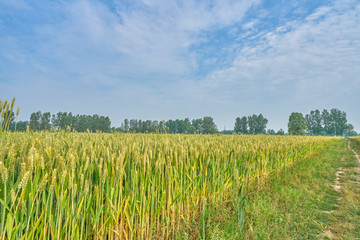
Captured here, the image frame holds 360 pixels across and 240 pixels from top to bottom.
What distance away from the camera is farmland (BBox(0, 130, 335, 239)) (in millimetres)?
1473

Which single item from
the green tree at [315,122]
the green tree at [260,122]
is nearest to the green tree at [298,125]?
the green tree at [260,122]

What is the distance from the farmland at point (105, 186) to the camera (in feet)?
4.83

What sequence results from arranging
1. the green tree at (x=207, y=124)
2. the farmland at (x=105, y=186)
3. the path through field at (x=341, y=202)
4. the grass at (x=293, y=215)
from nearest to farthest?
the farmland at (x=105, y=186) → the grass at (x=293, y=215) → the path through field at (x=341, y=202) → the green tree at (x=207, y=124)

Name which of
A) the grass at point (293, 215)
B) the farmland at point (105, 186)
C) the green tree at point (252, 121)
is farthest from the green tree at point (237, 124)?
the farmland at point (105, 186)

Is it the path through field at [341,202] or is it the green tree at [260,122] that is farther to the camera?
the green tree at [260,122]

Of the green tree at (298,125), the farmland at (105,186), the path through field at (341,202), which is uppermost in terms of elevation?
the green tree at (298,125)

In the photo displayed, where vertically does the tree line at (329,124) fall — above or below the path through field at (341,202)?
above

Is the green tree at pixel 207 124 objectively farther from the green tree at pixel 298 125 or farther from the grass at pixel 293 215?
the grass at pixel 293 215

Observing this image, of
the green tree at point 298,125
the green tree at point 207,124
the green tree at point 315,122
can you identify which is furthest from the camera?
the green tree at point 315,122

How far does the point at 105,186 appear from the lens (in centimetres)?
209

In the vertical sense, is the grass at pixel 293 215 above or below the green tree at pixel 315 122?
below

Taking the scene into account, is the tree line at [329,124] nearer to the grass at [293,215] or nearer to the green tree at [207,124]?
the green tree at [207,124]

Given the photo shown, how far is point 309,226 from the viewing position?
3.87 metres

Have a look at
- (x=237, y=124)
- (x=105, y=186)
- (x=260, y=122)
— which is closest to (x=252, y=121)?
(x=260, y=122)
